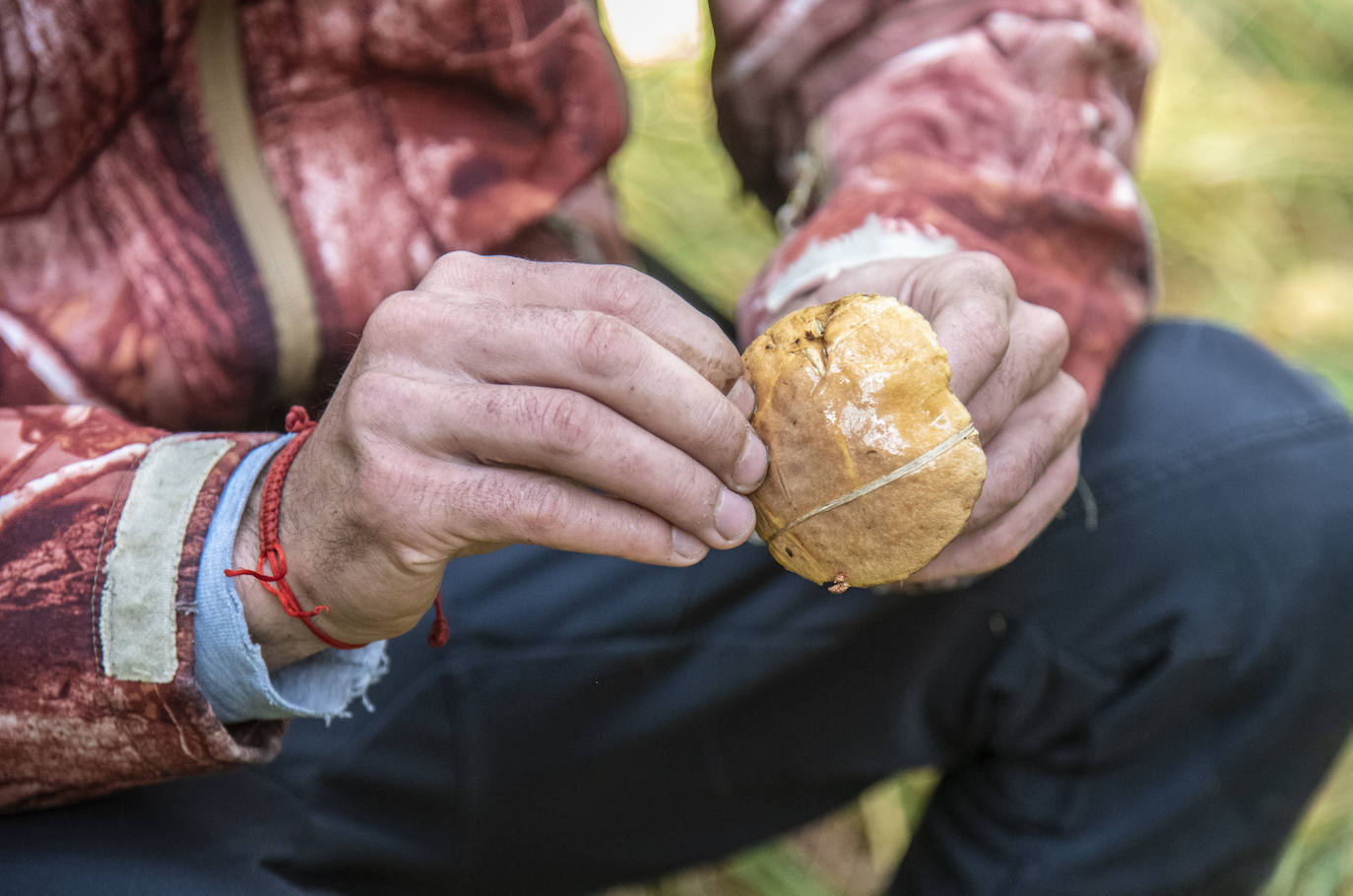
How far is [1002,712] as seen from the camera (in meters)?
0.84

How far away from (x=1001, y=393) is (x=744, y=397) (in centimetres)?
16

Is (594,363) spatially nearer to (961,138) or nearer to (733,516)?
(733,516)

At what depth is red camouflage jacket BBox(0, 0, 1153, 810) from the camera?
548mm

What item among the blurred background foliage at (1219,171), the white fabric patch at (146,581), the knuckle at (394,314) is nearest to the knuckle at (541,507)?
the knuckle at (394,314)

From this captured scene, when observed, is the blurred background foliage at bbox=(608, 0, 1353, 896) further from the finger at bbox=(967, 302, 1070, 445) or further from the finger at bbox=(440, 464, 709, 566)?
the finger at bbox=(440, 464, 709, 566)

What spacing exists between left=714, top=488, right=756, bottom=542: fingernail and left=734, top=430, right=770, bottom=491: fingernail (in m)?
0.01

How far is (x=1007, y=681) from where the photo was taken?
2.66 feet

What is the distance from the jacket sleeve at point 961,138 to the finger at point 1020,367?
4.7 inches

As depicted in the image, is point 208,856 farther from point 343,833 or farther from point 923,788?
point 923,788

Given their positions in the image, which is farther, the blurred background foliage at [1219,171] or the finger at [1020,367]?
the blurred background foliage at [1219,171]

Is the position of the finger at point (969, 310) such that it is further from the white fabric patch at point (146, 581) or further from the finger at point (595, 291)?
the white fabric patch at point (146, 581)

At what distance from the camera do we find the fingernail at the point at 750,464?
20.7 inches

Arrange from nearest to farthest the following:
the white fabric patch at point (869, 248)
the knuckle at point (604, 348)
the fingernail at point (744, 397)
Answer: the knuckle at point (604, 348) → the fingernail at point (744, 397) → the white fabric patch at point (869, 248)

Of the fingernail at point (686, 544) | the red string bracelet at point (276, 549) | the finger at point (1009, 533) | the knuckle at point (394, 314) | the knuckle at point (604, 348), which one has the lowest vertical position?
the finger at point (1009, 533)
